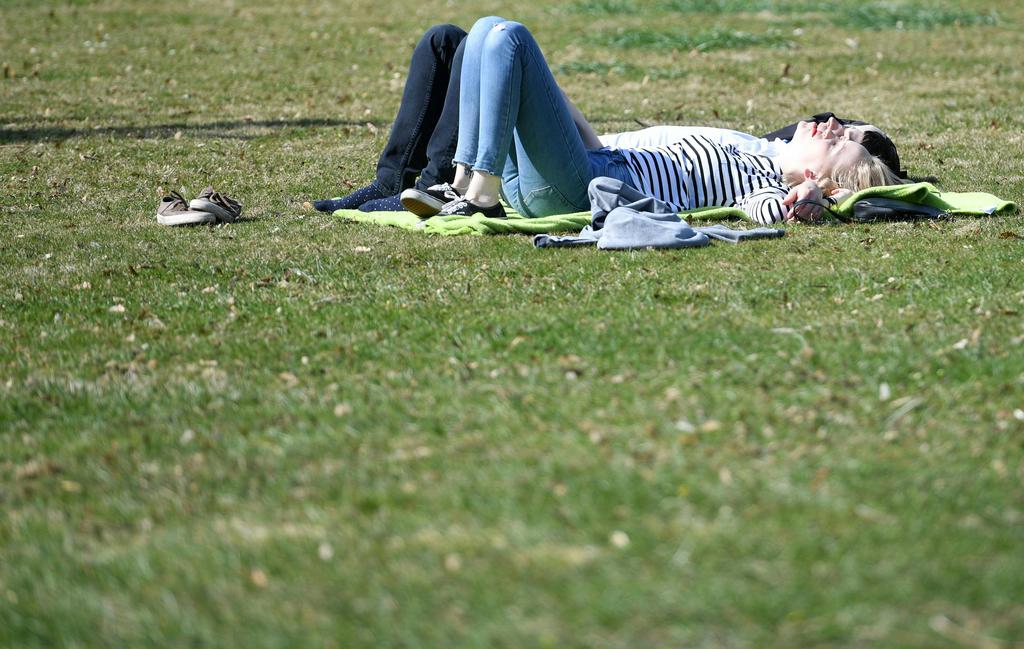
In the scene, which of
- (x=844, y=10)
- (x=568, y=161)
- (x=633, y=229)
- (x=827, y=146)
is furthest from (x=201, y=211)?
(x=844, y=10)

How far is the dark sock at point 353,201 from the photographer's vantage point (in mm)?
7707

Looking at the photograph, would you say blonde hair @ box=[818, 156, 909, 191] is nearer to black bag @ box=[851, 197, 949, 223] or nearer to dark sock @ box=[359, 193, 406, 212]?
black bag @ box=[851, 197, 949, 223]

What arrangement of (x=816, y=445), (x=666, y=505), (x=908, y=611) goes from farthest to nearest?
(x=816, y=445)
(x=666, y=505)
(x=908, y=611)

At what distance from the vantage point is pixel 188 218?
7.34 m

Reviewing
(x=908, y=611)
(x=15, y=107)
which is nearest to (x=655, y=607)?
(x=908, y=611)

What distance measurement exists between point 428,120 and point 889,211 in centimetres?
290

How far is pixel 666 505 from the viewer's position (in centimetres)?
322

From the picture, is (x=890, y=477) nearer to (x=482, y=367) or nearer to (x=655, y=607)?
(x=655, y=607)

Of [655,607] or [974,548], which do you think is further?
[974,548]

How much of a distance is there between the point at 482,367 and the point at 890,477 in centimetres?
165

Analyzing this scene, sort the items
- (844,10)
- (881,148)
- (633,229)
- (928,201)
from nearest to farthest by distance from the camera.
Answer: (633,229) → (928,201) → (881,148) → (844,10)

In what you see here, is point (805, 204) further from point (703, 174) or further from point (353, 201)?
point (353, 201)

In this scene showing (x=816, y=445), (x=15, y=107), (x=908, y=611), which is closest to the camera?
(x=908, y=611)

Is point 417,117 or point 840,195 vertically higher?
point 417,117
